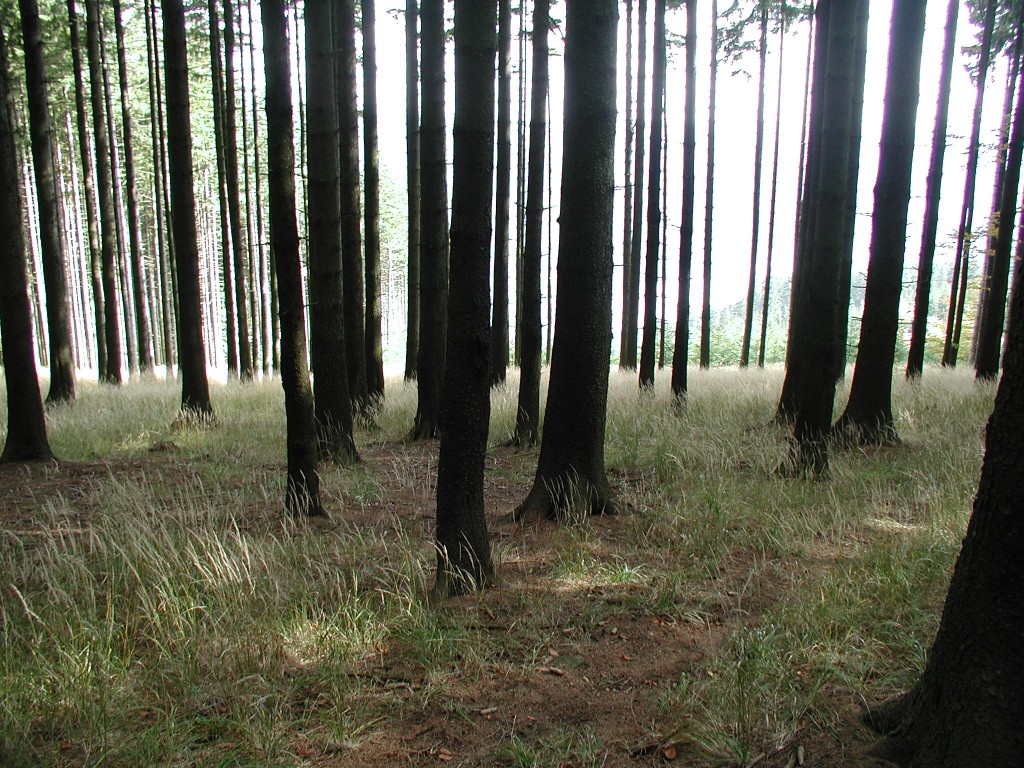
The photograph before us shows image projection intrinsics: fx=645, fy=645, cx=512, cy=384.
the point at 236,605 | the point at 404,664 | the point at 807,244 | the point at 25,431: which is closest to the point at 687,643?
the point at 404,664

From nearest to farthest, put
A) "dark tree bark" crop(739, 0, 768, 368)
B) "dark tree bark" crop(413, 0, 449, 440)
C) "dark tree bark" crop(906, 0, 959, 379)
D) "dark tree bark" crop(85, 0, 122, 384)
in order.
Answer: "dark tree bark" crop(413, 0, 449, 440) → "dark tree bark" crop(906, 0, 959, 379) → "dark tree bark" crop(85, 0, 122, 384) → "dark tree bark" crop(739, 0, 768, 368)

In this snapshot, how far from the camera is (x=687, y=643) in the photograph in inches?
128

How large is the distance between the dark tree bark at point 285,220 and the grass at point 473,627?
3.31 ft

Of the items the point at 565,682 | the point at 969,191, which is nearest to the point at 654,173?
the point at 969,191

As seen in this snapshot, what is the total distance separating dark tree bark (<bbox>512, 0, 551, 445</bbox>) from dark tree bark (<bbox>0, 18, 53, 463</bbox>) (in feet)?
18.8

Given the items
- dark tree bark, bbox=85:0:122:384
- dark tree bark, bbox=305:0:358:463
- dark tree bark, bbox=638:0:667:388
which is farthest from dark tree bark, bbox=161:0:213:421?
dark tree bark, bbox=638:0:667:388

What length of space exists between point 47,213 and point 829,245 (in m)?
12.8

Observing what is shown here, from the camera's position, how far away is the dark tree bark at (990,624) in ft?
5.96

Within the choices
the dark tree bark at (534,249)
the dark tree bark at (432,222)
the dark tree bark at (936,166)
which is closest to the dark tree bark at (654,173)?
the dark tree bark at (534,249)

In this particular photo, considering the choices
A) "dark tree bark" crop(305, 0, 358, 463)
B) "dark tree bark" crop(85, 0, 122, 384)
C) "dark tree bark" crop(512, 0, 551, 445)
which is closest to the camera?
"dark tree bark" crop(305, 0, 358, 463)

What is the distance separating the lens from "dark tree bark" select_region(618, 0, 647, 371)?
14.4 meters

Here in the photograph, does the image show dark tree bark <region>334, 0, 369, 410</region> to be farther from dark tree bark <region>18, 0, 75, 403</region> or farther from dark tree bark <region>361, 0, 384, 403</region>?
dark tree bark <region>18, 0, 75, 403</region>

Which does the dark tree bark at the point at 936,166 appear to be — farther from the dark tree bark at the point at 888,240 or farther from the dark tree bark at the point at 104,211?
the dark tree bark at the point at 104,211

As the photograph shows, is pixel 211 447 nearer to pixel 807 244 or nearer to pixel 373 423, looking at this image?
pixel 373 423
